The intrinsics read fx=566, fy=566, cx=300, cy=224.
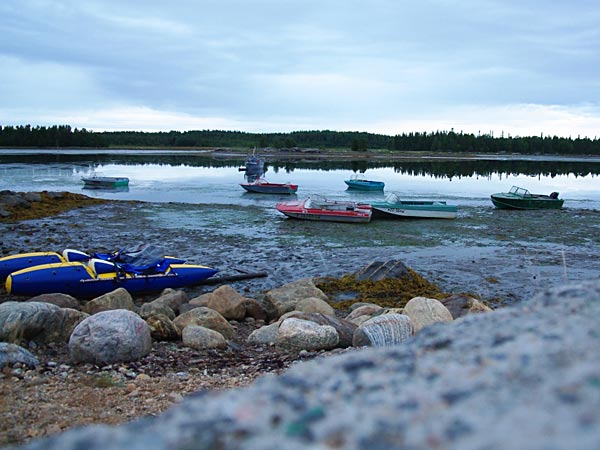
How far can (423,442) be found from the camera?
128 cm

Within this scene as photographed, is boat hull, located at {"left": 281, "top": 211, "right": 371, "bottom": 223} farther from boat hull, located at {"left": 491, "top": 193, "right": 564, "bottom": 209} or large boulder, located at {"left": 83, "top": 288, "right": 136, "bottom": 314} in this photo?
large boulder, located at {"left": 83, "top": 288, "right": 136, "bottom": 314}

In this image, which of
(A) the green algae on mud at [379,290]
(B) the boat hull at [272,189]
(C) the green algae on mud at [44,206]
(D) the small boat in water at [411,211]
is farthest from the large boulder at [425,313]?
(B) the boat hull at [272,189]

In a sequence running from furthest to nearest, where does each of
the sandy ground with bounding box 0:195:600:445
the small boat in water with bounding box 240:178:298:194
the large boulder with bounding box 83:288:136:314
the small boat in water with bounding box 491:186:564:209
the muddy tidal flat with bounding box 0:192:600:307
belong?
1. the small boat in water with bounding box 240:178:298:194
2. the small boat in water with bounding box 491:186:564:209
3. the muddy tidal flat with bounding box 0:192:600:307
4. the large boulder with bounding box 83:288:136:314
5. the sandy ground with bounding box 0:195:600:445

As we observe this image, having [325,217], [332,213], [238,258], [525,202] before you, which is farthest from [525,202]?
[238,258]

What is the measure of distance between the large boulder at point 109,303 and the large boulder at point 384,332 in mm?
5038

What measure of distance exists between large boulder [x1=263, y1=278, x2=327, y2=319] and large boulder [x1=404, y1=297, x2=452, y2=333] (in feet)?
9.66

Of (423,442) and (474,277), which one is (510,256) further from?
(423,442)

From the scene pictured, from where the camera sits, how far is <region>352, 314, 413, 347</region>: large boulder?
8.55 meters

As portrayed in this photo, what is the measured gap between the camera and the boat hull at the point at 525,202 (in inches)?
1404

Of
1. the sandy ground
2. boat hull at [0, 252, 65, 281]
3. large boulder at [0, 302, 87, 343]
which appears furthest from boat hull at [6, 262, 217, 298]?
large boulder at [0, 302, 87, 343]

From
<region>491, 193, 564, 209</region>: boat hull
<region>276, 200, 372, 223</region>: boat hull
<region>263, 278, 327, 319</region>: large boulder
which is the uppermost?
<region>491, 193, 564, 209</region>: boat hull

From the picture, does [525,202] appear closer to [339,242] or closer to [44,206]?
[339,242]

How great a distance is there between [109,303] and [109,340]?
3669mm

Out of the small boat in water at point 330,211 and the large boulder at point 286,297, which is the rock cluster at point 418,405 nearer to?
the large boulder at point 286,297
